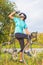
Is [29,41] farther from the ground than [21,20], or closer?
closer

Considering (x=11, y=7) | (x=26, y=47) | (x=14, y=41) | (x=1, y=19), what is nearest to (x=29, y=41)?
(x=26, y=47)

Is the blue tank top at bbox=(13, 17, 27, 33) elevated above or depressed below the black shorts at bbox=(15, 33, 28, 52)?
above

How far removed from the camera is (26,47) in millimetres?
13141

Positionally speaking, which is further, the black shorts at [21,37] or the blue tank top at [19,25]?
the black shorts at [21,37]

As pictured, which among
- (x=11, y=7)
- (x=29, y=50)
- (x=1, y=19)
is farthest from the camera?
(x=11, y=7)

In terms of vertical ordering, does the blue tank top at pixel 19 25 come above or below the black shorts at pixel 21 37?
above

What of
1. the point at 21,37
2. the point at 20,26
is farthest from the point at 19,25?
the point at 21,37

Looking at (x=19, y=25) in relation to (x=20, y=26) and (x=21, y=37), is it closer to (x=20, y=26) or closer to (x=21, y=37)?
(x=20, y=26)

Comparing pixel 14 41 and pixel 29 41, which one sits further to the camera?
pixel 14 41

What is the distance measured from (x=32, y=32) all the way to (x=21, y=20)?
0.65 meters

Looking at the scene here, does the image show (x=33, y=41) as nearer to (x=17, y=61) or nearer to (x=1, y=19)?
(x=17, y=61)

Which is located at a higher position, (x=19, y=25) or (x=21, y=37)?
(x=19, y=25)

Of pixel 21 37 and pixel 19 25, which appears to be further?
pixel 21 37

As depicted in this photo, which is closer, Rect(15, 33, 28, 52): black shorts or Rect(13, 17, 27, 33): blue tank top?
Rect(13, 17, 27, 33): blue tank top
